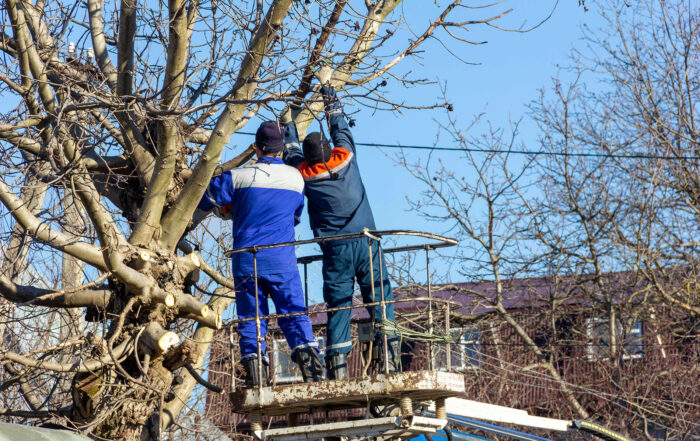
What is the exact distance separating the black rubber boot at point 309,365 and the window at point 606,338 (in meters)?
14.6

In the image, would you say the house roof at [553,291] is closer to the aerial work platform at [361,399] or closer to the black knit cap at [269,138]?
the black knit cap at [269,138]

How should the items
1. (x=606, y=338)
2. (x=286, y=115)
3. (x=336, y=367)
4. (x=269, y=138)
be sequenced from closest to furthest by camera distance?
(x=336, y=367) < (x=269, y=138) < (x=286, y=115) < (x=606, y=338)

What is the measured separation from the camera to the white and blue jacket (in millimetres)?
7461

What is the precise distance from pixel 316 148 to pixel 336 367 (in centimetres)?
172

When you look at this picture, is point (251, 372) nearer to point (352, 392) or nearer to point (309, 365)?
point (309, 365)

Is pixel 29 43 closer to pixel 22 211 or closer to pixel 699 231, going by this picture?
pixel 22 211

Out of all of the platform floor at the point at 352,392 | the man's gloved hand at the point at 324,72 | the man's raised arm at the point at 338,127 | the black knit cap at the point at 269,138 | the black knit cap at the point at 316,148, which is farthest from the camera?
the man's gloved hand at the point at 324,72

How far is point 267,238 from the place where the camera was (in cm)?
755

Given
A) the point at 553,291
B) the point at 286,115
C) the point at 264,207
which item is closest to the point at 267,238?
the point at 264,207

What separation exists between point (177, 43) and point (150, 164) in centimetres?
127

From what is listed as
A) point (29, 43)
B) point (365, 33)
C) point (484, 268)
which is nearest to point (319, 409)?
point (29, 43)

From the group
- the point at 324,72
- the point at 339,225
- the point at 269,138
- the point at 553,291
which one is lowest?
the point at 339,225

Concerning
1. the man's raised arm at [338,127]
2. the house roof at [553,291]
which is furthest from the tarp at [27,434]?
the house roof at [553,291]

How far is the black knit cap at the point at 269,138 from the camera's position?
25.5 ft
